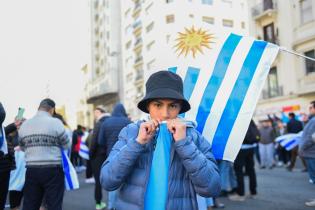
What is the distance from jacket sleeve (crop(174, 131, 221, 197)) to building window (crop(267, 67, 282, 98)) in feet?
70.3

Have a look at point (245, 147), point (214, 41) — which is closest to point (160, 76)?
point (214, 41)

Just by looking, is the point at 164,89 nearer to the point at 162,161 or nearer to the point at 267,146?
the point at 162,161

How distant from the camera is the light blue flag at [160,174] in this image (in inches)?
79.6

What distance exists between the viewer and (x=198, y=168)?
1932 millimetres

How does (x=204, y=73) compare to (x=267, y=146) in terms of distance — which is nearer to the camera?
(x=204, y=73)

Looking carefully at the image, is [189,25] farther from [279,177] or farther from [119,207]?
[279,177]

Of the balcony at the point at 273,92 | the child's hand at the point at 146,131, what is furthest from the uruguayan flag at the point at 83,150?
the balcony at the point at 273,92

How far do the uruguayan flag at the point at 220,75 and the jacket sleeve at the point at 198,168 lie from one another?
0.99 metres

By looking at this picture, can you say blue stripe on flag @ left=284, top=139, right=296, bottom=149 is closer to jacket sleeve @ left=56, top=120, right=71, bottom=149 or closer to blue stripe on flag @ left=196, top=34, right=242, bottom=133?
jacket sleeve @ left=56, top=120, right=71, bottom=149

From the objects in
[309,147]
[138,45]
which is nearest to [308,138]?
[309,147]

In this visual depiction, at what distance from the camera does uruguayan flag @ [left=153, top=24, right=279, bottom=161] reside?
9.96 ft

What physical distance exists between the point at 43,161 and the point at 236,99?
2.38 metres

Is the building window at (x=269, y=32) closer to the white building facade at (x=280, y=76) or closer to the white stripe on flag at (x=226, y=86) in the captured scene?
the white building facade at (x=280, y=76)

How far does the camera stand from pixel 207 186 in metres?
1.98
